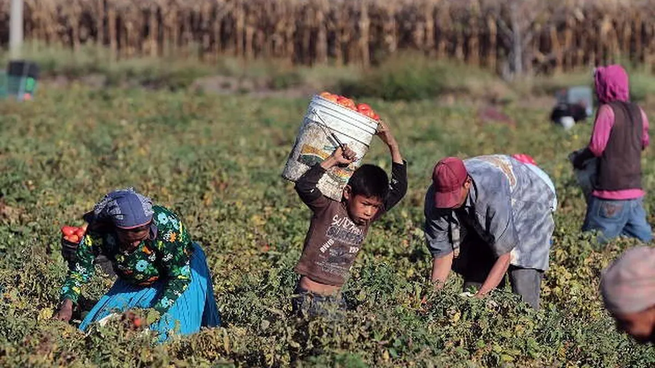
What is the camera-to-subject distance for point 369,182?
605cm

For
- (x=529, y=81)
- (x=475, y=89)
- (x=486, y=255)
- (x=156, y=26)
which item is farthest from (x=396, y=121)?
(x=156, y=26)

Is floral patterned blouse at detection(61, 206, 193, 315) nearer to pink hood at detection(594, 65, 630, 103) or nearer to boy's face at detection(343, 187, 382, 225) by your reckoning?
boy's face at detection(343, 187, 382, 225)

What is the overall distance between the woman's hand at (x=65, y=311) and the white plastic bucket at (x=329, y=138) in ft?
4.22

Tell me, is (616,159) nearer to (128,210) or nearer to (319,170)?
(319,170)

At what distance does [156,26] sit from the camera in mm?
32125

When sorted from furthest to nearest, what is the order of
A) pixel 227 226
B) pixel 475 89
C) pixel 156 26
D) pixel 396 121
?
pixel 156 26 < pixel 475 89 < pixel 396 121 < pixel 227 226

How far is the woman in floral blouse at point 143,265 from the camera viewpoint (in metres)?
6.09

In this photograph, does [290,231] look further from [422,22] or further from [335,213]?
[422,22]

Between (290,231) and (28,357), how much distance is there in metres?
4.39

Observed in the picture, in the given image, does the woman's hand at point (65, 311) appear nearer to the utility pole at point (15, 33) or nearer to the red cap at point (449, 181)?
the red cap at point (449, 181)

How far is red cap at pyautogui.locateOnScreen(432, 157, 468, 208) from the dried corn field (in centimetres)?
2136

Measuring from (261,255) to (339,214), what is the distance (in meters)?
2.60

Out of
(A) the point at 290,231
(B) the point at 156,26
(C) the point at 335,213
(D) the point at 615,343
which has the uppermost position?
(C) the point at 335,213

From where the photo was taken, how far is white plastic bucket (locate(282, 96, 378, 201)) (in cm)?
613
